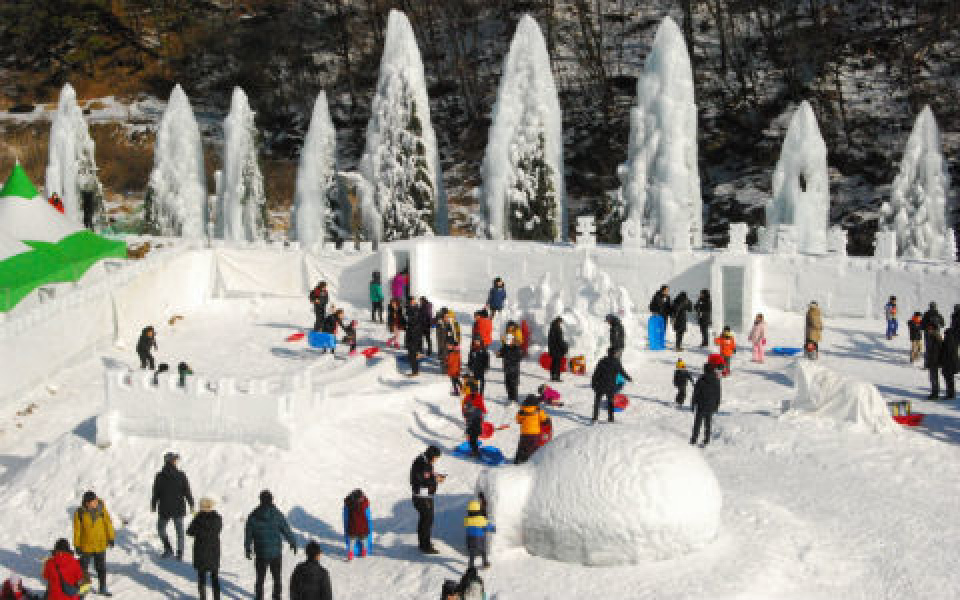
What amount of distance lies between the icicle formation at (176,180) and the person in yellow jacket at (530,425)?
21399 millimetres

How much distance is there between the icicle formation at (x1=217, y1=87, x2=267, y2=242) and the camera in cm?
3584

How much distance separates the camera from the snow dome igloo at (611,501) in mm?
13750

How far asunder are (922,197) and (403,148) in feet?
46.6

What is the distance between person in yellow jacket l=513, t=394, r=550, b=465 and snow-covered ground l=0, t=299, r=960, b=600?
1099 mm

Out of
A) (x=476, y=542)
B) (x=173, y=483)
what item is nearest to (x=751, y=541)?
(x=476, y=542)

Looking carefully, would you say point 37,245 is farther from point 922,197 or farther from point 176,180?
point 922,197

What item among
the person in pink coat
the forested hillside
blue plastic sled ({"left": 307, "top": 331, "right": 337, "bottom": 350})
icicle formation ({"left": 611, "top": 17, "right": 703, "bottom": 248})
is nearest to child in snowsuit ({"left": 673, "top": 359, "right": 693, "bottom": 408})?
the person in pink coat

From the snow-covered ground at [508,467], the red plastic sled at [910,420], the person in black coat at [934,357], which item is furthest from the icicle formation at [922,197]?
the red plastic sled at [910,420]

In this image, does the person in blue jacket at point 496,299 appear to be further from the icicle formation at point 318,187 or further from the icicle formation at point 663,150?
the icicle formation at point 318,187

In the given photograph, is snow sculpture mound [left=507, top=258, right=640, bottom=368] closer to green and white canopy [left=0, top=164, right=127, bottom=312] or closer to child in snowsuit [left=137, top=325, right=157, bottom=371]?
child in snowsuit [left=137, top=325, right=157, bottom=371]

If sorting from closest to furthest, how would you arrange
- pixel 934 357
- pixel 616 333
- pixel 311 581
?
pixel 311 581 → pixel 934 357 → pixel 616 333

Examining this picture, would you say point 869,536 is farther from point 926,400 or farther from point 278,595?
point 278,595

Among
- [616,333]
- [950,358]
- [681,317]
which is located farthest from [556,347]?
[950,358]

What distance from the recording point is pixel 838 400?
18.9 metres
